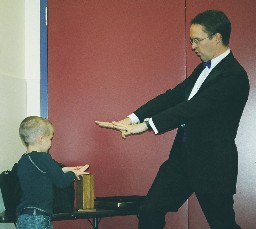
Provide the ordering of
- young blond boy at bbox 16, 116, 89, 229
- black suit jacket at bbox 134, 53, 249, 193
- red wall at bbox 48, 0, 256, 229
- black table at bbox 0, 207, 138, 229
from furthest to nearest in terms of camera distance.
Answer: red wall at bbox 48, 0, 256, 229
black table at bbox 0, 207, 138, 229
young blond boy at bbox 16, 116, 89, 229
black suit jacket at bbox 134, 53, 249, 193

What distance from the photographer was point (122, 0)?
3330 mm

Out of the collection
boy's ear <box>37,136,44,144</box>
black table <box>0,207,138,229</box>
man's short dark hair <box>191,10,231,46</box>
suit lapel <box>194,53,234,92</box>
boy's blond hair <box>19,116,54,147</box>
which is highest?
man's short dark hair <box>191,10,231,46</box>

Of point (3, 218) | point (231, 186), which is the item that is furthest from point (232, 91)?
point (3, 218)

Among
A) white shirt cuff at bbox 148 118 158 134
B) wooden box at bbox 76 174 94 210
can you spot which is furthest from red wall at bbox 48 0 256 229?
white shirt cuff at bbox 148 118 158 134

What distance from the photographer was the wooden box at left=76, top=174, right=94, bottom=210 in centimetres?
288

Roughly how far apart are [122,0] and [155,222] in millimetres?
1696

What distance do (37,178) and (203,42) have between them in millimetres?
1148

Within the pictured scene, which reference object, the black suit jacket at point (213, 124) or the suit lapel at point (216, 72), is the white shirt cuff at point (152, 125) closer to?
the black suit jacket at point (213, 124)

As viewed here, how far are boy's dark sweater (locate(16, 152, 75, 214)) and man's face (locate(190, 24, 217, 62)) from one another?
1004mm

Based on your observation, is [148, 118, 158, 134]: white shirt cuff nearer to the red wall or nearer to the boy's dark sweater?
the boy's dark sweater

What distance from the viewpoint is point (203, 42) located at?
2463 millimetres

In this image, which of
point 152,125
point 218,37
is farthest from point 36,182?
point 218,37

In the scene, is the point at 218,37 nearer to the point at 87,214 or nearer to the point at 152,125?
the point at 152,125

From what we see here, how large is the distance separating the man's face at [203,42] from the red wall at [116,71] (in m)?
0.78
